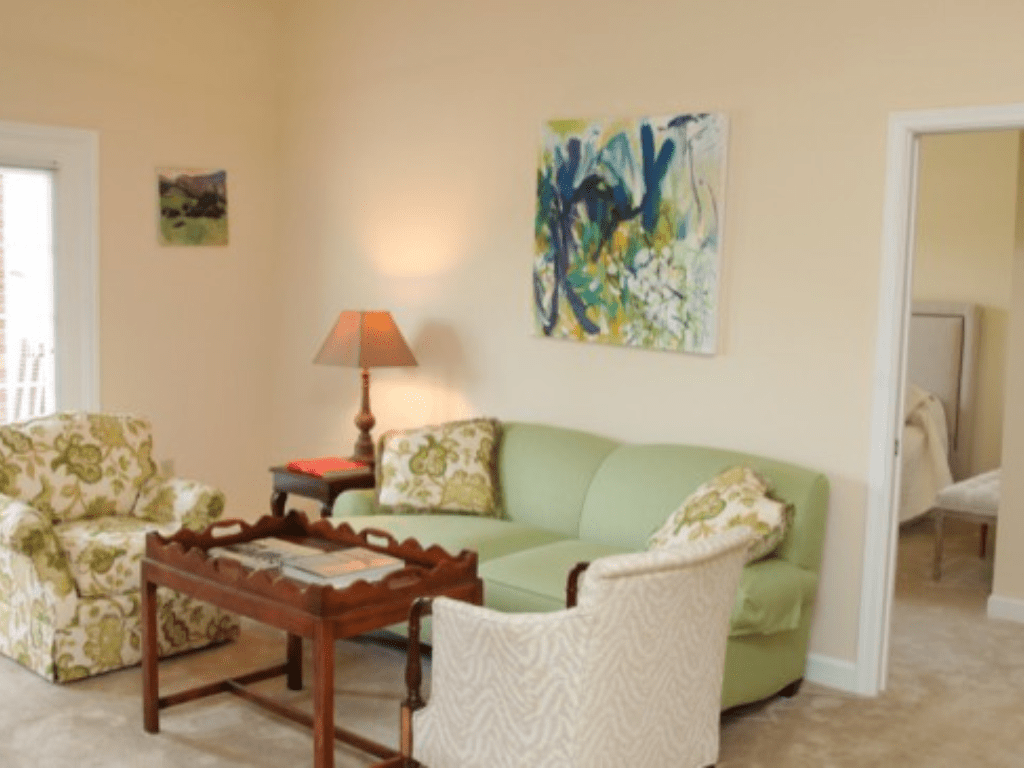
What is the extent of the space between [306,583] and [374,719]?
79cm

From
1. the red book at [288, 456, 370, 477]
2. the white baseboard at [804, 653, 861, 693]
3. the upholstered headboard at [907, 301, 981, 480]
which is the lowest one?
the white baseboard at [804, 653, 861, 693]

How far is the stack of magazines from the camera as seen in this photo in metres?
3.39

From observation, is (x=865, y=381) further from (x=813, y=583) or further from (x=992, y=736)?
(x=992, y=736)

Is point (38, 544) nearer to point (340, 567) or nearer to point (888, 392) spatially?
point (340, 567)

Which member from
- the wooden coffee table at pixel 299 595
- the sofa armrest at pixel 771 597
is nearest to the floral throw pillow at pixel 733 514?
the sofa armrest at pixel 771 597

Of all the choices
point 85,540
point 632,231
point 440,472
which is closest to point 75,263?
point 85,540

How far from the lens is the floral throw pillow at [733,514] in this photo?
3910 mm

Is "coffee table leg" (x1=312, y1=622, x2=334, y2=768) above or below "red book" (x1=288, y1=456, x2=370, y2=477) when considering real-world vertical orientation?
below

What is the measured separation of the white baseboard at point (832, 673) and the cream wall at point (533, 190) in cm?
4

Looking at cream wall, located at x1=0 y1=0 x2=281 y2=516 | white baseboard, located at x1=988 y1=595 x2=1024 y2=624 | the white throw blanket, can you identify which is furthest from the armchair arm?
the white throw blanket

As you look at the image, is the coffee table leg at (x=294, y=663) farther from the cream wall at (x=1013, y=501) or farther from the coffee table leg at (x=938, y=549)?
the coffee table leg at (x=938, y=549)

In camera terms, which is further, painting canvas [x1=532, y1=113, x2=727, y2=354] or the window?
the window

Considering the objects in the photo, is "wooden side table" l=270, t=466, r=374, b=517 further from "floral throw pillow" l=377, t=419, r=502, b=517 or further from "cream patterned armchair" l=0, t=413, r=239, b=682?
"cream patterned armchair" l=0, t=413, r=239, b=682

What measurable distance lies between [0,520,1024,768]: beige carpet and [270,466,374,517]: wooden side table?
24.3 inches
